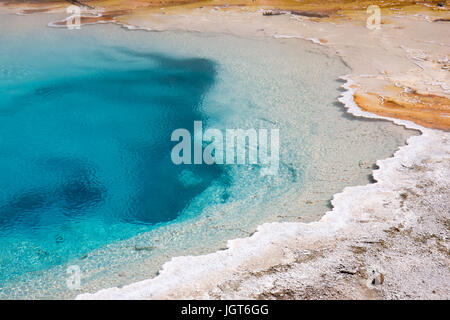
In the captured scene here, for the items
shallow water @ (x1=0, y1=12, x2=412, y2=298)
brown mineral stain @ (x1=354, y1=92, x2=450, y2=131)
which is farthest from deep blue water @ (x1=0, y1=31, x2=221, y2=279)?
brown mineral stain @ (x1=354, y1=92, x2=450, y2=131)

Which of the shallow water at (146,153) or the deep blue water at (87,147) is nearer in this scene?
the shallow water at (146,153)

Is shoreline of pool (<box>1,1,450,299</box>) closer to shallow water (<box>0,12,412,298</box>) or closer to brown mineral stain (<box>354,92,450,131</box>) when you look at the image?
shallow water (<box>0,12,412,298</box>)

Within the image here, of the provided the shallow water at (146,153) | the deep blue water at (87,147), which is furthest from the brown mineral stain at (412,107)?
the deep blue water at (87,147)

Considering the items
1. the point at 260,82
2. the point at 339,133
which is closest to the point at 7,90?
the point at 260,82

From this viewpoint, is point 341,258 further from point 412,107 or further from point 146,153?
point 412,107

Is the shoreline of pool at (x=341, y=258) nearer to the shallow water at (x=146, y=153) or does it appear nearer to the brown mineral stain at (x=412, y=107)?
the shallow water at (x=146, y=153)
